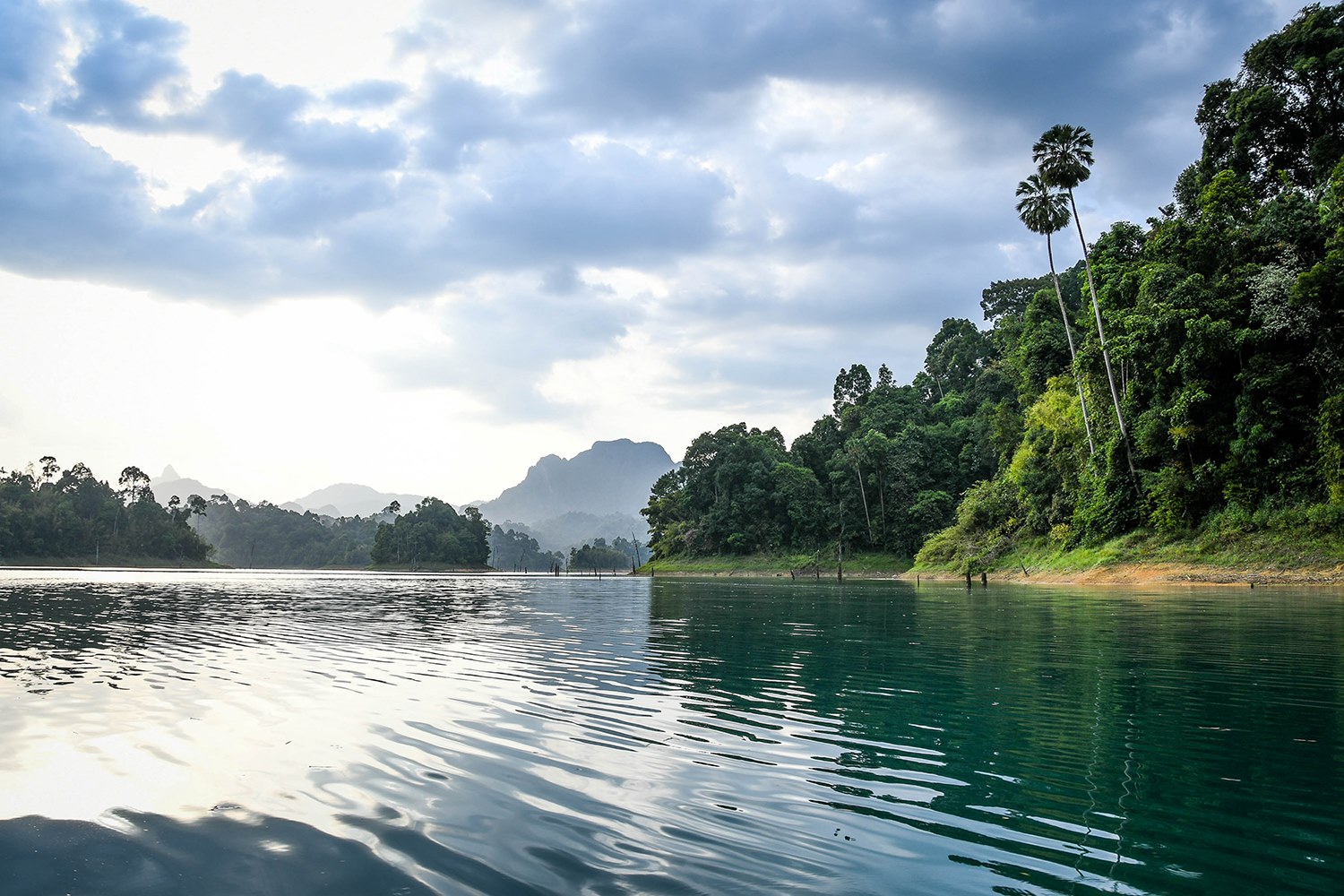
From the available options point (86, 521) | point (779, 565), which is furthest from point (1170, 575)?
Answer: point (86, 521)

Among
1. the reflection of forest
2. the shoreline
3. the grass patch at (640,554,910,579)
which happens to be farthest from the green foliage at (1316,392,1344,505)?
the grass patch at (640,554,910,579)

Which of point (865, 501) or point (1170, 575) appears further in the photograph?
point (865, 501)

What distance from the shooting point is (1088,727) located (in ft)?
32.9

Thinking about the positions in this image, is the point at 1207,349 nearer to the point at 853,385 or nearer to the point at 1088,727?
the point at 1088,727

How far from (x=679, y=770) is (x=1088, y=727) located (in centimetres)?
552

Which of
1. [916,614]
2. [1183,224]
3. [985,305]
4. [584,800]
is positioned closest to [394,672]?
[584,800]

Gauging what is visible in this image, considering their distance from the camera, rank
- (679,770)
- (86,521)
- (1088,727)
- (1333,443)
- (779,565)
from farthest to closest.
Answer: (86,521), (779,565), (1333,443), (1088,727), (679,770)

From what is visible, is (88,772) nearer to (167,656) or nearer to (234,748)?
(234,748)

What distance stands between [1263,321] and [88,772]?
52.0 meters

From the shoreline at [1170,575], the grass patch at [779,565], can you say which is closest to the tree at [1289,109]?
the shoreline at [1170,575]

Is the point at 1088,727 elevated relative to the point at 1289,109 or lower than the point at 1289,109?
lower

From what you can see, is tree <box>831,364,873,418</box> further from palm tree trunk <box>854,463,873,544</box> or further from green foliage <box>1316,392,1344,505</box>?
green foliage <box>1316,392,1344,505</box>

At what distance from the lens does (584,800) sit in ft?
23.8

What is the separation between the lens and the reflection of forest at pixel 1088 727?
6156 mm
